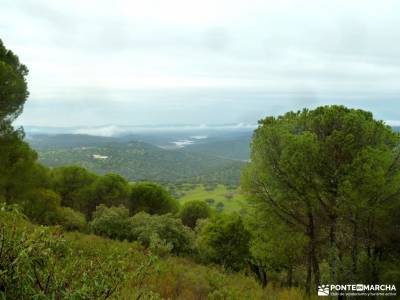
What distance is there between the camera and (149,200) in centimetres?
4525

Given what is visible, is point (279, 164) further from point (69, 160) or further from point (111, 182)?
point (69, 160)

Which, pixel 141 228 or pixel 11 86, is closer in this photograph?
pixel 11 86

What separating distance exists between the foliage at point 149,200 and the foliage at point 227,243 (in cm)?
1701

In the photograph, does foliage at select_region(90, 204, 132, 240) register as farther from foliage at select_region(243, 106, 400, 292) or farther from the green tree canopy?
foliage at select_region(243, 106, 400, 292)

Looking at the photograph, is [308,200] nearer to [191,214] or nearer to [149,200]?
[149,200]

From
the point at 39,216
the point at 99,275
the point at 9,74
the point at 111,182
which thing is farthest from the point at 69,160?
the point at 99,275

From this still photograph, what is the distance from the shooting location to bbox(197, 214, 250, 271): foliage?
89.6 feet

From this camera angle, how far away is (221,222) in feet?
96.0

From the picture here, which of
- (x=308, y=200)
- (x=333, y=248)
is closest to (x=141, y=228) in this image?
(x=308, y=200)

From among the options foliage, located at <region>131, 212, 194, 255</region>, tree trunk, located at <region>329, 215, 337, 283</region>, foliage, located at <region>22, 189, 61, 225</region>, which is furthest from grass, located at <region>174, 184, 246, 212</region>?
tree trunk, located at <region>329, 215, 337, 283</region>

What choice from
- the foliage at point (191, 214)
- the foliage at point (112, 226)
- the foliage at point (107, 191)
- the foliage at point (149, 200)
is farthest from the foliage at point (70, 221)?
the foliage at point (191, 214)

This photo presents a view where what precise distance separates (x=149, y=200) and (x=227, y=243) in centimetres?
1928

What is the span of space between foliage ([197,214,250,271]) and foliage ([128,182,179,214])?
1701 cm

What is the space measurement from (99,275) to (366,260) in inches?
610
